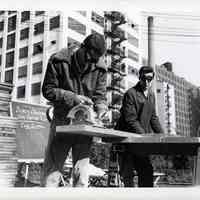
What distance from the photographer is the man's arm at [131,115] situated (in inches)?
88.5

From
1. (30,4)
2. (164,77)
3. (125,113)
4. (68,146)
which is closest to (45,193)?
(68,146)

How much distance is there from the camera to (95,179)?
8.36 ft

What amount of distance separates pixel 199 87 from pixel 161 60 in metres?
0.38

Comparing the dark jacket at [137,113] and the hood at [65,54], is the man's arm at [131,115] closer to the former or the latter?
the dark jacket at [137,113]

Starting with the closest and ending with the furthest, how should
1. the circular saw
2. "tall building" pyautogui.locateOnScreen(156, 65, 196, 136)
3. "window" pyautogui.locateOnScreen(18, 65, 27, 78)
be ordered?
the circular saw < "tall building" pyautogui.locateOnScreen(156, 65, 196, 136) < "window" pyautogui.locateOnScreen(18, 65, 27, 78)

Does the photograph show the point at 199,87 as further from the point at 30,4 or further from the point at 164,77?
the point at 30,4

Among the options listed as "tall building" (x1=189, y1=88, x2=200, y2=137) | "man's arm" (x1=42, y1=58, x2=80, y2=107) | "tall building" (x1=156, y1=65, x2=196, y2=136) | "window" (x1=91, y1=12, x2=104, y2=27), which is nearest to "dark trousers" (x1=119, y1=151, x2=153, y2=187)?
"man's arm" (x1=42, y1=58, x2=80, y2=107)

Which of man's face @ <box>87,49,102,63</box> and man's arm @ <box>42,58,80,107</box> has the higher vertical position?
man's face @ <box>87,49,102,63</box>

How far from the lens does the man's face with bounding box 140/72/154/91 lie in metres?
2.32

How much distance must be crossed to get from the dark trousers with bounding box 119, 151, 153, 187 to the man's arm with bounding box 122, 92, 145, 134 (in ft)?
0.50

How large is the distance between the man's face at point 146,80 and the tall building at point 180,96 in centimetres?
58

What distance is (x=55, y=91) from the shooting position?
198 cm

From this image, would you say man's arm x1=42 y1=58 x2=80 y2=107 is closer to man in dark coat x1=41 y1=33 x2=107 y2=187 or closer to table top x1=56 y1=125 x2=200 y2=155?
man in dark coat x1=41 y1=33 x2=107 y2=187

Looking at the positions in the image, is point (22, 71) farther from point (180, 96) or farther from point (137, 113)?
point (137, 113)
